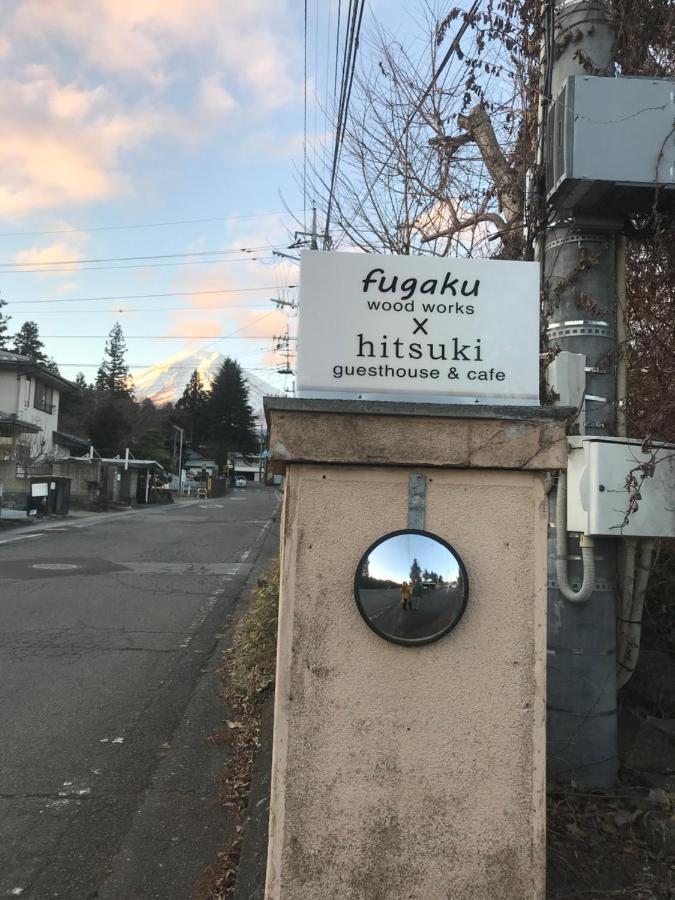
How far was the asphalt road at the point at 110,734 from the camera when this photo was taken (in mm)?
3295

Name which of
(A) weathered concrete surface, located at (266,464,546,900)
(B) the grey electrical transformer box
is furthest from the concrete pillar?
(B) the grey electrical transformer box

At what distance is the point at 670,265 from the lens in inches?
160

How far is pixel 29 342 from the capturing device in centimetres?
8069

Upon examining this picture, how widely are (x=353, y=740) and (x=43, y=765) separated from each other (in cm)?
298

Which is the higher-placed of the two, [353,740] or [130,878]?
[353,740]

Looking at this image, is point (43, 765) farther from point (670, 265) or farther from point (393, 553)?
point (670, 265)

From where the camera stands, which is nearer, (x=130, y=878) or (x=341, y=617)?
(x=341, y=617)

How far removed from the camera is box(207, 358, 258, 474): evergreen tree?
98938 mm

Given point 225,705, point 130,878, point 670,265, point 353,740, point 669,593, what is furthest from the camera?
point 225,705

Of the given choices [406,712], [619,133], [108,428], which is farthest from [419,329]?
[108,428]

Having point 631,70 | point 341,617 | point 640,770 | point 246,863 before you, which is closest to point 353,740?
point 341,617

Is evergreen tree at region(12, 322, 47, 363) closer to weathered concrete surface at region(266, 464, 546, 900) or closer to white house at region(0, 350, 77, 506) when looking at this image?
white house at region(0, 350, 77, 506)

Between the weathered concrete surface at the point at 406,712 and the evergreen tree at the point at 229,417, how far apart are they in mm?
96683

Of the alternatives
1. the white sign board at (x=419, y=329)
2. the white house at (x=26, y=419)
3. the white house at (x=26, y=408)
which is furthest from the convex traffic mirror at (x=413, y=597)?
the white house at (x=26, y=408)
